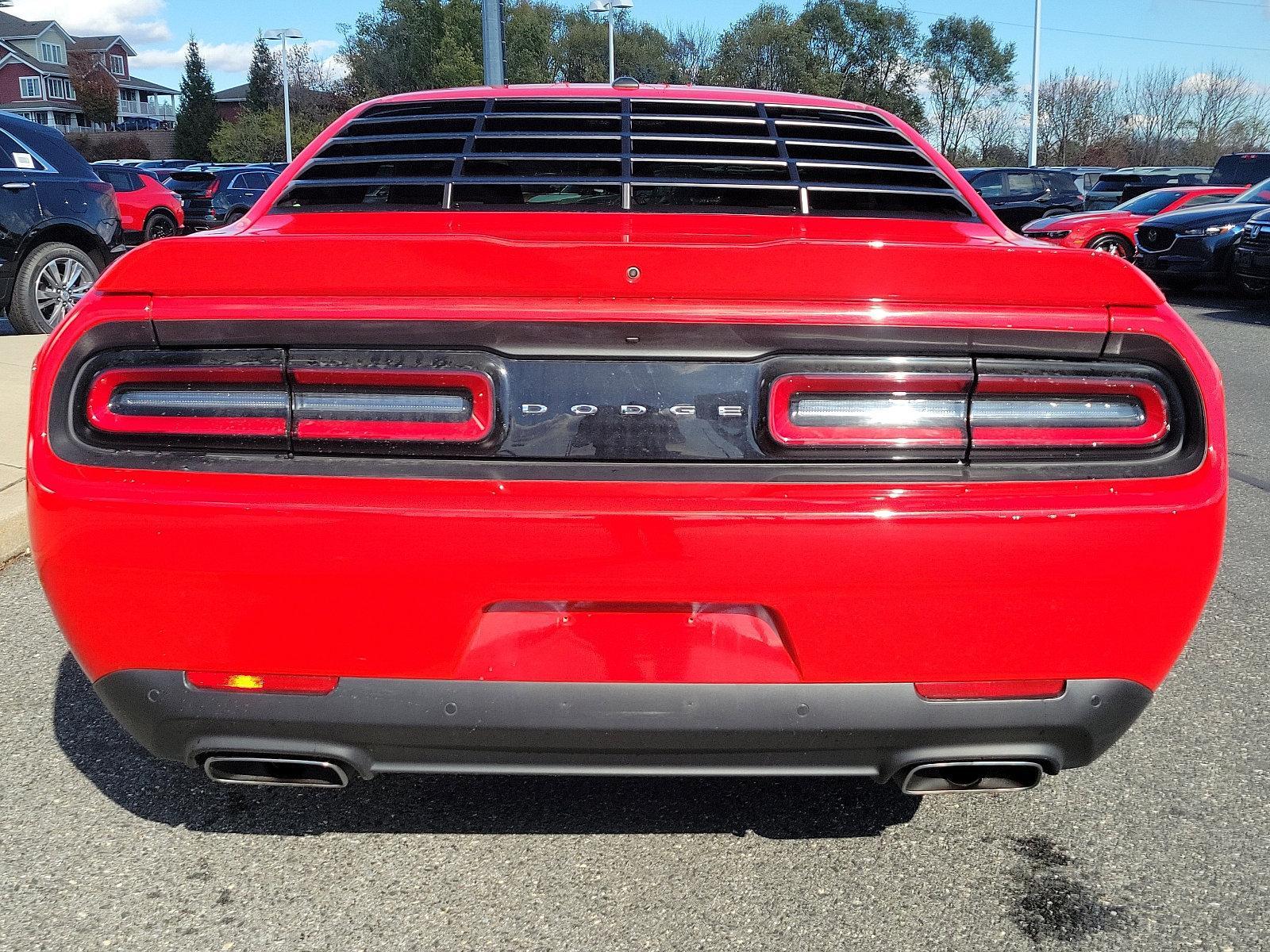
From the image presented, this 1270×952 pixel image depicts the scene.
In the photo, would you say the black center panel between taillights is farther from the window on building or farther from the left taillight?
the window on building

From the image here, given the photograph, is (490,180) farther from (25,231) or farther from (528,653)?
(25,231)

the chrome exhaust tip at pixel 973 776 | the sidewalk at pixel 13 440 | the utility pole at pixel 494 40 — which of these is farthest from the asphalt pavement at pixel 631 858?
the utility pole at pixel 494 40

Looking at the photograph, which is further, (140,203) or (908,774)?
(140,203)

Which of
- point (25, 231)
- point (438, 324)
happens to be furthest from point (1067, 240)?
point (438, 324)

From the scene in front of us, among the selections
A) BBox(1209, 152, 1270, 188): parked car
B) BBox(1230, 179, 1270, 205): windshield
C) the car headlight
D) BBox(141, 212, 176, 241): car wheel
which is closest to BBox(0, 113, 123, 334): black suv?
BBox(141, 212, 176, 241): car wheel

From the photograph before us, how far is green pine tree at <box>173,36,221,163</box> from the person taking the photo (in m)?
67.8

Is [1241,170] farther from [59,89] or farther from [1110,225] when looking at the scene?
[59,89]

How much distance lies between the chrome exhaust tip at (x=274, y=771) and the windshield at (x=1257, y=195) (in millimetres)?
15733

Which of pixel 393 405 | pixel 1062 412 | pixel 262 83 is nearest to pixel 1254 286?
pixel 1062 412

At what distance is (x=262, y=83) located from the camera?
74.7 meters

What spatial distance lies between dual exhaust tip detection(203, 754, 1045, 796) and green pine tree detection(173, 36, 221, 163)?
68826mm

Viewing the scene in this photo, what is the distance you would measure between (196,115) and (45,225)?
215 ft

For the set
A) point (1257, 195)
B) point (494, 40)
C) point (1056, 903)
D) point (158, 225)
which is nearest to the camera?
point (1056, 903)

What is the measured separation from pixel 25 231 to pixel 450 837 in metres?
8.66
